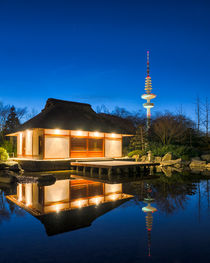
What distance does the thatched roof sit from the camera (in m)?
14.9

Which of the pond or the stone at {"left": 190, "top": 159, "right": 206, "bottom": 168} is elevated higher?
the pond

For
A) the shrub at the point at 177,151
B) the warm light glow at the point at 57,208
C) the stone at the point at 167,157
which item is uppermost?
the shrub at the point at 177,151

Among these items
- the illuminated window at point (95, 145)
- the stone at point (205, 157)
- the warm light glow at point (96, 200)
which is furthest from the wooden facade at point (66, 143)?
the warm light glow at point (96, 200)

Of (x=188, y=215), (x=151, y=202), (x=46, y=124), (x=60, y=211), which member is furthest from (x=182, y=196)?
(x=46, y=124)

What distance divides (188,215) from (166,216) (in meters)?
0.55

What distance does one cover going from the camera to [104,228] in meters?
3.79

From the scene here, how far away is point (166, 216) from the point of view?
441 centimetres

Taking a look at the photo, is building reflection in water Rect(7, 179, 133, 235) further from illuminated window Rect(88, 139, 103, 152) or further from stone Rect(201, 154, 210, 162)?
stone Rect(201, 154, 210, 162)

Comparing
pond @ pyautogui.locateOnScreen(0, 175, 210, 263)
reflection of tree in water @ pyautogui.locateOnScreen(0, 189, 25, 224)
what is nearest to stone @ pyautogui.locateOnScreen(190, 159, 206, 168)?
pond @ pyautogui.locateOnScreen(0, 175, 210, 263)

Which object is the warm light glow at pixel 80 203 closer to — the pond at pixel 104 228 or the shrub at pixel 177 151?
the pond at pixel 104 228

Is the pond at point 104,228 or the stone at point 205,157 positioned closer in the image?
the pond at point 104,228

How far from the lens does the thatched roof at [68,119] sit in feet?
49.0

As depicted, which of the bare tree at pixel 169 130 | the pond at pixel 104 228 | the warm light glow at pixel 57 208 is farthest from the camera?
the bare tree at pixel 169 130

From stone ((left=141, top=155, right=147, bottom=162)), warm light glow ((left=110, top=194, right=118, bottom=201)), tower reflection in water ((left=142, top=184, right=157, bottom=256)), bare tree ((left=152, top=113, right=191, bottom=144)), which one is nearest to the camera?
tower reflection in water ((left=142, top=184, right=157, bottom=256))
